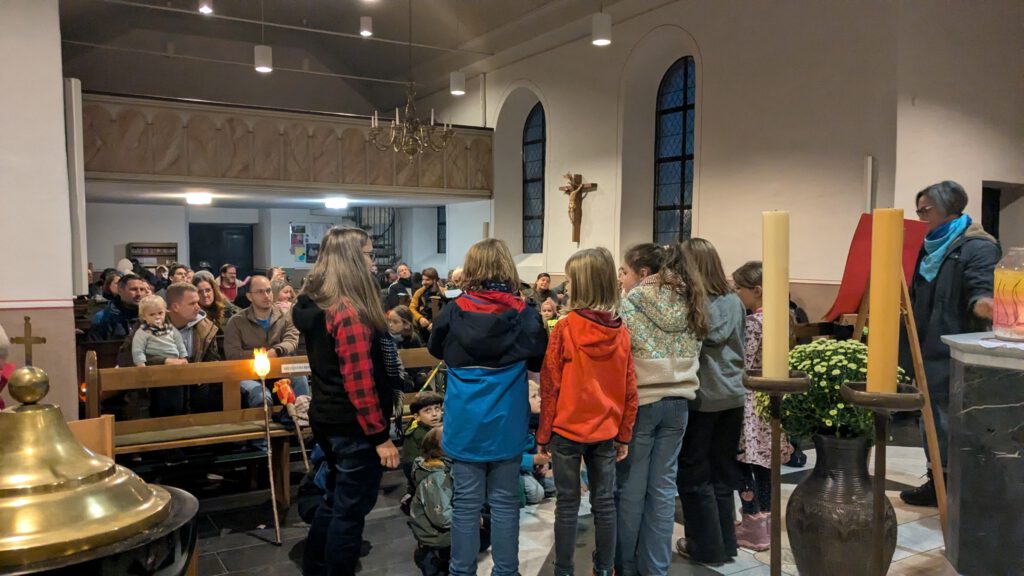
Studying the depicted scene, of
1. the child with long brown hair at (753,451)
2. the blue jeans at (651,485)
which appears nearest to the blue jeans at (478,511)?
the blue jeans at (651,485)

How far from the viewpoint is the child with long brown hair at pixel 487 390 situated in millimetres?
2904

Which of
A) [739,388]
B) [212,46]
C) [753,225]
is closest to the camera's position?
[739,388]

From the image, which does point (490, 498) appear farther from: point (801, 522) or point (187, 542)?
point (187, 542)

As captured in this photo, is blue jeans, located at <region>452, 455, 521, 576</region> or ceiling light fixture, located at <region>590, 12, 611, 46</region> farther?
ceiling light fixture, located at <region>590, 12, 611, 46</region>

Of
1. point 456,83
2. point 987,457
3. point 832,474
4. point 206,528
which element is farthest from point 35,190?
point 456,83

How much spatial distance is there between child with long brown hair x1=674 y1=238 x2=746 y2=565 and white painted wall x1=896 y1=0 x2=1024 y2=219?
14.2 ft

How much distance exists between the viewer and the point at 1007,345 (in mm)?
2650

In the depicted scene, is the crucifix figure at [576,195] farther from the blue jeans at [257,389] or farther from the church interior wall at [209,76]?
the blue jeans at [257,389]

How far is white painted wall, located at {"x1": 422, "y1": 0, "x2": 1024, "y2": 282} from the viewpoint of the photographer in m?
6.83

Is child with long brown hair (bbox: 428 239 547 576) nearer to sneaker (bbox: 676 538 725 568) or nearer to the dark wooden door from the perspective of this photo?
sneaker (bbox: 676 538 725 568)

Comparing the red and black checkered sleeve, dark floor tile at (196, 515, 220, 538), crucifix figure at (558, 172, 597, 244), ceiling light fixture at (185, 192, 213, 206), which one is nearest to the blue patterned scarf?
the red and black checkered sleeve

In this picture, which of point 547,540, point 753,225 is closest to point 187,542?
point 547,540

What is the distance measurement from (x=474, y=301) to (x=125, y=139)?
8582 millimetres

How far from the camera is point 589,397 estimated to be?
291 cm
